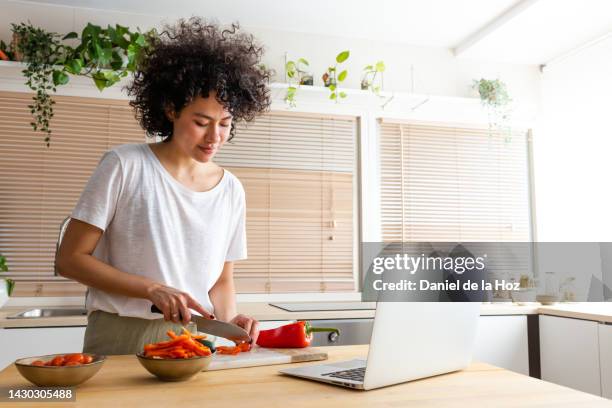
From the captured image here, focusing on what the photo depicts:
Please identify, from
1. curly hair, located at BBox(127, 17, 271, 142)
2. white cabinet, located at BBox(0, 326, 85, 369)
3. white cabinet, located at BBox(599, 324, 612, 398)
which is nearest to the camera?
curly hair, located at BBox(127, 17, 271, 142)

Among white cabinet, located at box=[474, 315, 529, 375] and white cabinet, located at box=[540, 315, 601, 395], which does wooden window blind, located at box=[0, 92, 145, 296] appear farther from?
white cabinet, located at box=[540, 315, 601, 395]

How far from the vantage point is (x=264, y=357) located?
134cm

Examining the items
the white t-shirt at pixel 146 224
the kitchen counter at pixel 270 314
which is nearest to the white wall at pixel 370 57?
the kitchen counter at pixel 270 314

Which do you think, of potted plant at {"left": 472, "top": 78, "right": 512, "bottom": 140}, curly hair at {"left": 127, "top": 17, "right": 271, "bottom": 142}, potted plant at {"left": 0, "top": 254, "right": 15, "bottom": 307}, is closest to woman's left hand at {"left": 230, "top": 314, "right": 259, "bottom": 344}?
curly hair at {"left": 127, "top": 17, "right": 271, "bottom": 142}

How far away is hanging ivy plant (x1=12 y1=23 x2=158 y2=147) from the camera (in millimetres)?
2967

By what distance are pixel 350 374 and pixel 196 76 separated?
86 centimetres

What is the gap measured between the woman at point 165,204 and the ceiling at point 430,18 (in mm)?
1748

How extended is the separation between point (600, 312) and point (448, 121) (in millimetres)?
1545

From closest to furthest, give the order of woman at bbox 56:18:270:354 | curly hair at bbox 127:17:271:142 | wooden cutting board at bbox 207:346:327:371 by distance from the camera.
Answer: wooden cutting board at bbox 207:346:327:371
woman at bbox 56:18:270:354
curly hair at bbox 127:17:271:142

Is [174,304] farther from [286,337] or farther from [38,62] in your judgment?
[38,62]

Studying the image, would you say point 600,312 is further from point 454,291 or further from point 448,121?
point 454,291

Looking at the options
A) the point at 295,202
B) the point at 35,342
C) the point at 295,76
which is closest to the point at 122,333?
the point at 35,342

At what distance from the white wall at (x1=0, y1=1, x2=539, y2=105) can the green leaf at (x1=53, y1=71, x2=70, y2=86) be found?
387mm

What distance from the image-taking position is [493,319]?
10.1 ft
